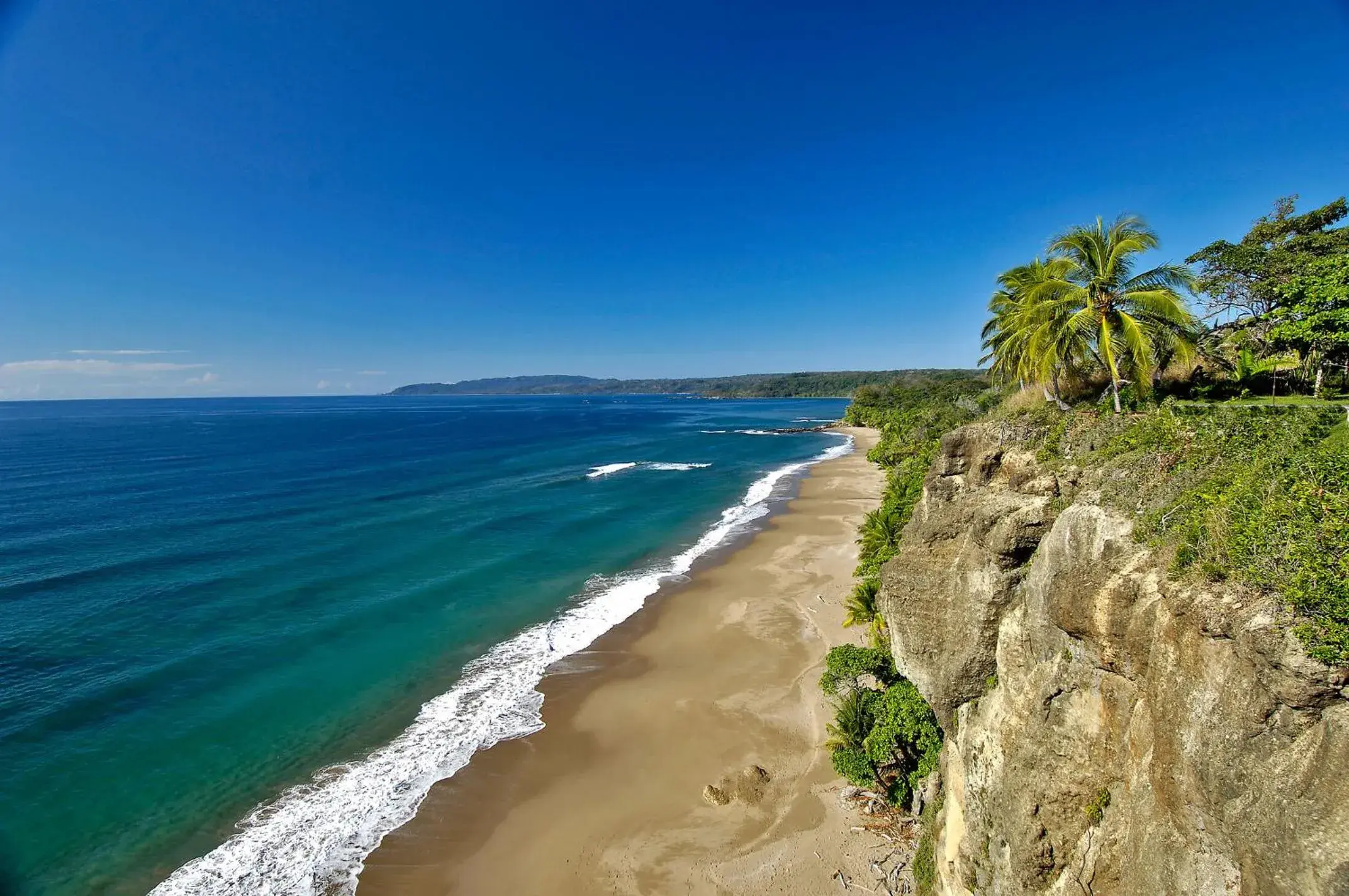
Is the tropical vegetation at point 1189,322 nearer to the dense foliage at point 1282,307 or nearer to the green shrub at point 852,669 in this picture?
the dense foliage at point 1282,307

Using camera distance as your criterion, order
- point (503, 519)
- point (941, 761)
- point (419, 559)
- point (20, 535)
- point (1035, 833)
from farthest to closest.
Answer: point (503, 519) < point (20, 535) < point (419, 559) < point (941, 761) < point (1035, 833)

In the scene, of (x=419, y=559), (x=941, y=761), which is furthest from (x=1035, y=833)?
(x=419, y=559)

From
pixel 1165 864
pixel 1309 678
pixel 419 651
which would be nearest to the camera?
pixel 1309 678

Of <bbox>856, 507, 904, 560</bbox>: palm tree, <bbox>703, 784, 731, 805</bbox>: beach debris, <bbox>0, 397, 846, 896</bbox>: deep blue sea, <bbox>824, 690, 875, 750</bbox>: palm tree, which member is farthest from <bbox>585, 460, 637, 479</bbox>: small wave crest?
<bbox>824, 690, 875, 750</bbox>: palm tree

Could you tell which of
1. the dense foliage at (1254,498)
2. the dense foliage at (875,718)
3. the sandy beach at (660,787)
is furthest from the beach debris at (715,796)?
the dense foliage at (1254,498)

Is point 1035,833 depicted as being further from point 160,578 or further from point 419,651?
point 160,578

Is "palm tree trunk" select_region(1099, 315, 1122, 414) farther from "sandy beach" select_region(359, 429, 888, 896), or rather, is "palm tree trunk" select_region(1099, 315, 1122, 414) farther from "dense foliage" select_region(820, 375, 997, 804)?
"sandy beach" select_region(359, 429, 888, 896)

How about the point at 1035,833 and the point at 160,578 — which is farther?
the point at 160,578
